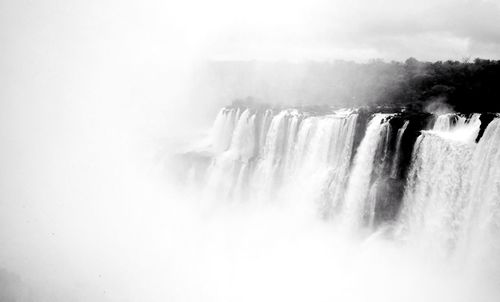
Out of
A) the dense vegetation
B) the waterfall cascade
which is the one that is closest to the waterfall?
the waterfall cascade

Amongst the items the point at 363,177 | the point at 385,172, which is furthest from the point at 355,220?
the point at 385,172

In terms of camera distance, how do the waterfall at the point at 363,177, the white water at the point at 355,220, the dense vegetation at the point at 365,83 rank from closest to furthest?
1. the white water at the point at 355,220
2. the waterfall at the point at 363,177
3. the dense vegetation at the point at 365,83

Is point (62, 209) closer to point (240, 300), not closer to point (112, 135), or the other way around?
point (240, 300)

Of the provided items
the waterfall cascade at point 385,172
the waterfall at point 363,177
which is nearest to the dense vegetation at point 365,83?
the waterfall cascade at point 385,172

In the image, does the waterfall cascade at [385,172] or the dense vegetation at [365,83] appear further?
the dense vegetation at [365,83]

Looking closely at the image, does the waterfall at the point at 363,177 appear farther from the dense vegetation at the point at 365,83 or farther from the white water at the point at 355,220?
the dense vegetation at the point at 365,83

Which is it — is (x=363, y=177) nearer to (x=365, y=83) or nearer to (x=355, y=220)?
(x=355, y=220)
